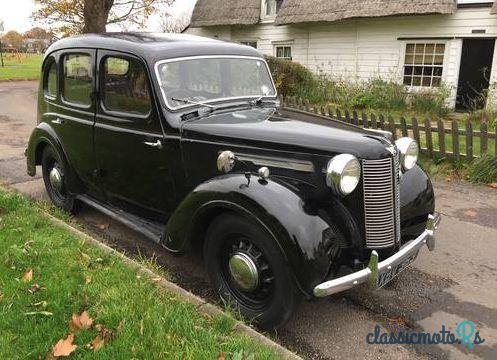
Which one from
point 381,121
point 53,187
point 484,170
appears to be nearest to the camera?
point 53,187

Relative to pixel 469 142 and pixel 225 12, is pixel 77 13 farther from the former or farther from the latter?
pixel 469 142

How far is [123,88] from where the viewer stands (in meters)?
4.21

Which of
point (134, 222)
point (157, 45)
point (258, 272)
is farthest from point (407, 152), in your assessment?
point (134, 222)

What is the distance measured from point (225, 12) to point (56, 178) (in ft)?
50.6

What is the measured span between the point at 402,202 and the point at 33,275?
2889mm

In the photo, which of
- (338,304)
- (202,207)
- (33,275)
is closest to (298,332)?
(338,304)

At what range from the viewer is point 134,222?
431cm

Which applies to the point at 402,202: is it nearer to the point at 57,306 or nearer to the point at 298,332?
the point at 298,332

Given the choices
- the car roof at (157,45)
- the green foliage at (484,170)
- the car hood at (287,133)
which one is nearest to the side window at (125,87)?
the car roof at (157,45)

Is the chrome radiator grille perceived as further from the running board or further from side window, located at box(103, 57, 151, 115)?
side window, located at box(103, 57, 151, 115)

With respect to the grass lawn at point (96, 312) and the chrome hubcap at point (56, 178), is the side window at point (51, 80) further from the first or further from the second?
the grass lawn at point (96, 312)

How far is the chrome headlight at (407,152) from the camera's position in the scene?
11.8 ft

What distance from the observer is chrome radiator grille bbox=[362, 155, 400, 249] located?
10.3ft

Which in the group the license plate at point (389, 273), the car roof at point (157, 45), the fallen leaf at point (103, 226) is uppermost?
the car roof at point (157, 45)
